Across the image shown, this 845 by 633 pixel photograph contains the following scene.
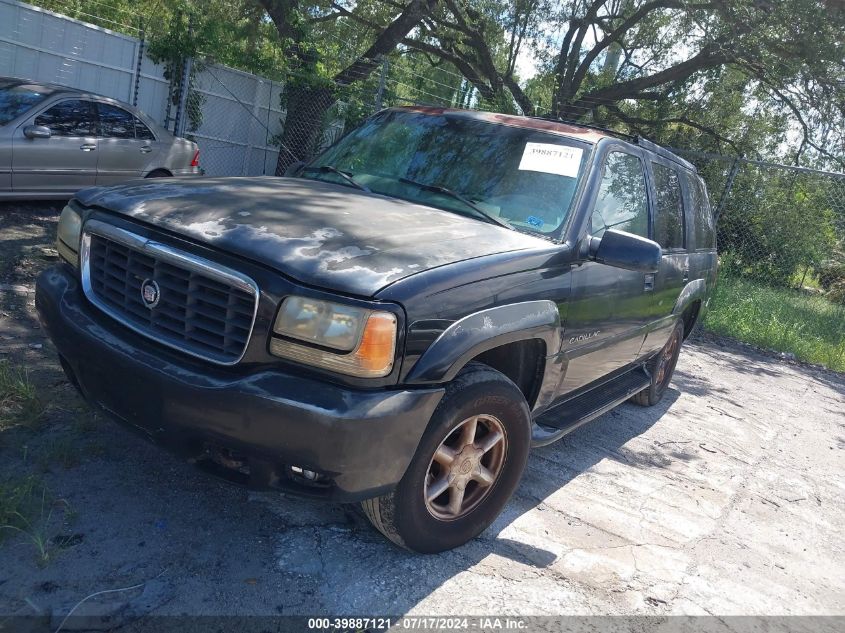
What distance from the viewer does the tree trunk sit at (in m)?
12.7

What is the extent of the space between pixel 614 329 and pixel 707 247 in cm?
244

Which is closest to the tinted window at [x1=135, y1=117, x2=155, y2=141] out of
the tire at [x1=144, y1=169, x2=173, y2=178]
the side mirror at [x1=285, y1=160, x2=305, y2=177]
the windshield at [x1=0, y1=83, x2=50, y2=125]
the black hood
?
the tire at [x1=144, y1=169, x2=173, y2=178]

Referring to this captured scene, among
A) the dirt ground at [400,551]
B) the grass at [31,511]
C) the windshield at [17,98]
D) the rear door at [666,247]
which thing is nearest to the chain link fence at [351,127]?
the windshield at [17,98]

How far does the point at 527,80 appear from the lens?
66.1 feet

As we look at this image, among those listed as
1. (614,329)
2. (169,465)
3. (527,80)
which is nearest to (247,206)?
(169,465)

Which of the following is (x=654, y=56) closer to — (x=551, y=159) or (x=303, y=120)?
(x=303, y=120)

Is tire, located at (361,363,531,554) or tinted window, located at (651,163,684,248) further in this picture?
tinted window, located at (651,163,684,248)

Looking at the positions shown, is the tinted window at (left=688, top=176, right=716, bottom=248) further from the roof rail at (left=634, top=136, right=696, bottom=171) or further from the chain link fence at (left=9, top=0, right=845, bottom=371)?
the chain link fence at (left=9, top=0, right=845, bottom=371)

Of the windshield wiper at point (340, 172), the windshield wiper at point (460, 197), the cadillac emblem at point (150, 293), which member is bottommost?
the cadillac emblem at point (150, 293)

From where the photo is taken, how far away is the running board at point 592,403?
3.70 m

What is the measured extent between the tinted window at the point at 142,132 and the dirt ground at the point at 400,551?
16.1 ft

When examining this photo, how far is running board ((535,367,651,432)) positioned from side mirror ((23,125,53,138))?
682cm

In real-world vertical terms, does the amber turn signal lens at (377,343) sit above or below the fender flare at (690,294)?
above

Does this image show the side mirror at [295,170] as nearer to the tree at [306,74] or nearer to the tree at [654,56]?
the tree at [306,74]
